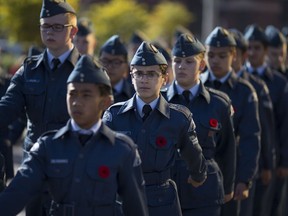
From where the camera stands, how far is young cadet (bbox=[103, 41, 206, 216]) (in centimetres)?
692

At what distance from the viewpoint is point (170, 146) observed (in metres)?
6.96

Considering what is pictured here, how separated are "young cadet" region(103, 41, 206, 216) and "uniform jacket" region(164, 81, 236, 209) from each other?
3.30ft

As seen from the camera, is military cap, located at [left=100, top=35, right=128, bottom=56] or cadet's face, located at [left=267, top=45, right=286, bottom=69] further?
cadet's face, located at [left=267, top=45, right=286, bottom=69]

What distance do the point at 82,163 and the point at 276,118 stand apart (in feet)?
19.7

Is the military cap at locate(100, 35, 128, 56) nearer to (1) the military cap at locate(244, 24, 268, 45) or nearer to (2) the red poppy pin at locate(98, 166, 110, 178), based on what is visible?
(1) the military cap at locate(244, 24, 268, 45)

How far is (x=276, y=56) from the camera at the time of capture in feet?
43.1

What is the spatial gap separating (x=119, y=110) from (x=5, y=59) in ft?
77.7

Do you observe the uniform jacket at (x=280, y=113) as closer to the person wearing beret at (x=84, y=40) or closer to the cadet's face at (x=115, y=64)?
the cadet's face at (x=115, y=64)

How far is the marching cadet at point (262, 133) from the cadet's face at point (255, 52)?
80 cm

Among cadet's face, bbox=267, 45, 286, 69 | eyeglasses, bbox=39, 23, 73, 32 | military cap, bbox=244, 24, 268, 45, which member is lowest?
cadet's face, bbox=267, 45, 286, 69

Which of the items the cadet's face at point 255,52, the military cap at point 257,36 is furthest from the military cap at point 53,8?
the military cap at point 257,36

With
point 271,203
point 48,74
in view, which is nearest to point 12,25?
point 271,203

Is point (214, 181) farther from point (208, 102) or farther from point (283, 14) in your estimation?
point (283, 14)

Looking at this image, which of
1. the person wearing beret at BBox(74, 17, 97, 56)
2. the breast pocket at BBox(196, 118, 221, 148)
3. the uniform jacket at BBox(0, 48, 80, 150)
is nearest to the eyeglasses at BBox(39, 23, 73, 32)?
the uniform jacket at BBox(0, 48, 80, 150)
